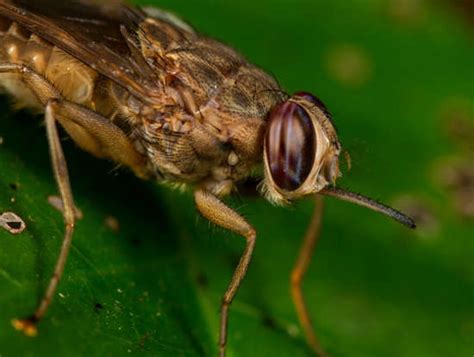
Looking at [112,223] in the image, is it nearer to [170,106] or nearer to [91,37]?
[170,106]

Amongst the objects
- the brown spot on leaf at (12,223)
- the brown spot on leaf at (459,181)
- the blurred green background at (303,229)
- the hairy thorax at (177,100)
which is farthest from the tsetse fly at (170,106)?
the brown spot on leaf at (459,181)

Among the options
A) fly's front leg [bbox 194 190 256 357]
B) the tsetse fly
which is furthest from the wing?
fly's front leg [bbox 194 190 256 357]

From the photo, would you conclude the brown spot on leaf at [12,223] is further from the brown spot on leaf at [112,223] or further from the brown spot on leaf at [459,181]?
the brown spot on leaf at [459,181]

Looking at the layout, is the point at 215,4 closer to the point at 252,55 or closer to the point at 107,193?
the point at 252,55

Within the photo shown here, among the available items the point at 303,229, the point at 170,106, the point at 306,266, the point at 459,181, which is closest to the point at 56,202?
the point at 170,106

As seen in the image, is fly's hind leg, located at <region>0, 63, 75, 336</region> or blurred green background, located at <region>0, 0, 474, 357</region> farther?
blurred green background, located at <region>0, 0, 474, 357</region>

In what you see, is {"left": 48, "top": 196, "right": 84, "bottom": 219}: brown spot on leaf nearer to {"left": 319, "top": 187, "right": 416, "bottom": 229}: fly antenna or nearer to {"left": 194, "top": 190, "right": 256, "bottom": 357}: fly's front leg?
{"left": 194, "top": 190, "right": 256, "bottom": 357}: fly's front leg

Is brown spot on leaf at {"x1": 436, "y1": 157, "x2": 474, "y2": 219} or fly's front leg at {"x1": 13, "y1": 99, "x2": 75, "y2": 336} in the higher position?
fly's front leg at {"x1": 13, "y1": 99, "x2": 75, "y2": 336}

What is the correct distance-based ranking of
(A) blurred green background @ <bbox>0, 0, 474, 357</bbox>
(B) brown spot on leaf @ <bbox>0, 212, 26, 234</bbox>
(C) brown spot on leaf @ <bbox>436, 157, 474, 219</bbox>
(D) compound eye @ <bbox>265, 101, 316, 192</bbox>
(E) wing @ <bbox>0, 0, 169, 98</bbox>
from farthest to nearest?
1. (C) brown spot on leaf @ <bbox>436, 157, 474, 219</bbox>
2. (E) wing @ <bbox>0, 0, 169, 98</bbox>
3. (D) compound eye @ <bbox>265, 101, 316, 192</bbox>
4. (A) blurred green background @ <bbox>0, 0, 474, 357</bbox>
5. (B) brown spot on leaf @ <bbox>0, 212, 26, 234</bbox>
